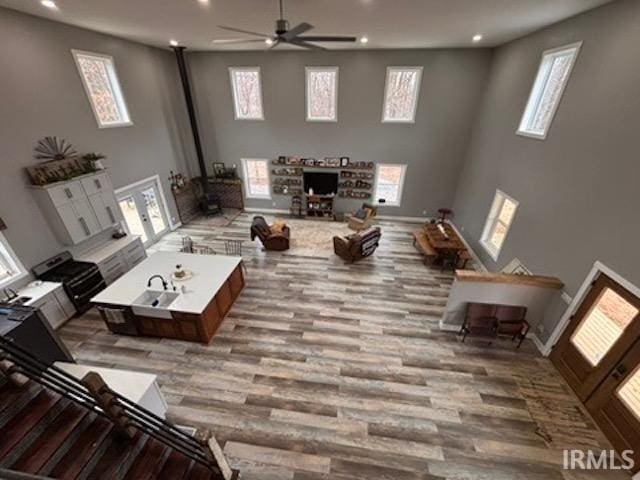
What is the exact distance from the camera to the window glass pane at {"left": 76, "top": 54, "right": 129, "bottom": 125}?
249 inches

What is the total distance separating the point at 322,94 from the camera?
898cm

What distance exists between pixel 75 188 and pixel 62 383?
5.20 meters

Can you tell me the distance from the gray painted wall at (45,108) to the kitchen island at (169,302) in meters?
2.14

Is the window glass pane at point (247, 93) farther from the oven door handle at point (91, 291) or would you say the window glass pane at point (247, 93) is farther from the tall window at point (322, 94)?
the oven door handle at point (91, 291)

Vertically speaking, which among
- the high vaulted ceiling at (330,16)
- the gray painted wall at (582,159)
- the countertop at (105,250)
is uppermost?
the high vaulted ceiling at (330,16)

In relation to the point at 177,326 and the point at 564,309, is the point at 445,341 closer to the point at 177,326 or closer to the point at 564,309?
the point at 564,309

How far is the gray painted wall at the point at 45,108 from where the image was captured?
16.1 feet

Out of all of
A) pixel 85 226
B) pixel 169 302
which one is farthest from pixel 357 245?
pixel 85 226

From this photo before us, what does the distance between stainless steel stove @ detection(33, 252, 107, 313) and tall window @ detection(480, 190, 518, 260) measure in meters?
9.56

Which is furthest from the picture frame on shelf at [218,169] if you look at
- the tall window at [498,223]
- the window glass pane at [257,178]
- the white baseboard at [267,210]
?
the tall window at [498,223]

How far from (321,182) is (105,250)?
6.84 m

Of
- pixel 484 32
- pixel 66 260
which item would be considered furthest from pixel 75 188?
pixel 484 32

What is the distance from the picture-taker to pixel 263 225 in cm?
816

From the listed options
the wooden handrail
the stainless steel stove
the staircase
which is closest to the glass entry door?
the wooden handrail
